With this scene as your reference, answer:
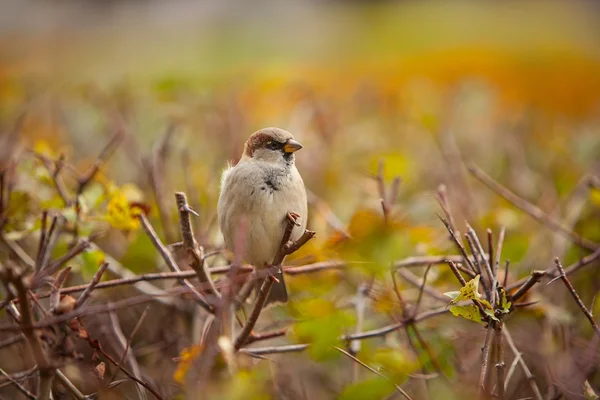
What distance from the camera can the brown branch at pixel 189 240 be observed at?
1.27m

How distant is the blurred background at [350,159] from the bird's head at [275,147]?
25 centimetres

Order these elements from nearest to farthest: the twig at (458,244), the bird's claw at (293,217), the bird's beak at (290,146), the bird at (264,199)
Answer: the twig at (458,244)
the bird's claw at (293,217)
the bird at (264,199)
the bird's beak at (290,146)

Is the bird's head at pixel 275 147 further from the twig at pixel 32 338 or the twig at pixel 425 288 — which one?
the twig at pixel 32 338

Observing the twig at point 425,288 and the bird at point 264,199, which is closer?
the bird at point 264,199

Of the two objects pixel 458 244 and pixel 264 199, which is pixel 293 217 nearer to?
pixel 264 199

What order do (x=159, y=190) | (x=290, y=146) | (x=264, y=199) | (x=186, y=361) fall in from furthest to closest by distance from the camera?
1. (x=159, y=190)
2. (x=290, y=146)
3. (x=264, y=199)
4. (x=186, y=361)

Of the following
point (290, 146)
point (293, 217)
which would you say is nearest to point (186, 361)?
point (293, 217)

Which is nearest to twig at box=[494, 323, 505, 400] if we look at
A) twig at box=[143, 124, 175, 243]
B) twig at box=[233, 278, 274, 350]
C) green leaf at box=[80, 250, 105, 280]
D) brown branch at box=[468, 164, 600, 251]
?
→ twig at box=[233, 278, 274, 350]

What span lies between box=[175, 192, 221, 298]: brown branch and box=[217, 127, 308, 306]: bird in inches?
9.3

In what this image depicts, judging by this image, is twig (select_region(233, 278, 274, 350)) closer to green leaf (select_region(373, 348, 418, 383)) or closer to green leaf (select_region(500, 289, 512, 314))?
green leaf (select_region(373, 348, 418, 383))

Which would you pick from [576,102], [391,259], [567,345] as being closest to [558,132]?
[576,102]

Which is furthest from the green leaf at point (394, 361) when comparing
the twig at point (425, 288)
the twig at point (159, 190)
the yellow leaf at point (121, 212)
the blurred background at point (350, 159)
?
the twig at point (159, 190)

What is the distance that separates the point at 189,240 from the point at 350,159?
1.76m

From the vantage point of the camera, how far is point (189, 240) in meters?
1.29
